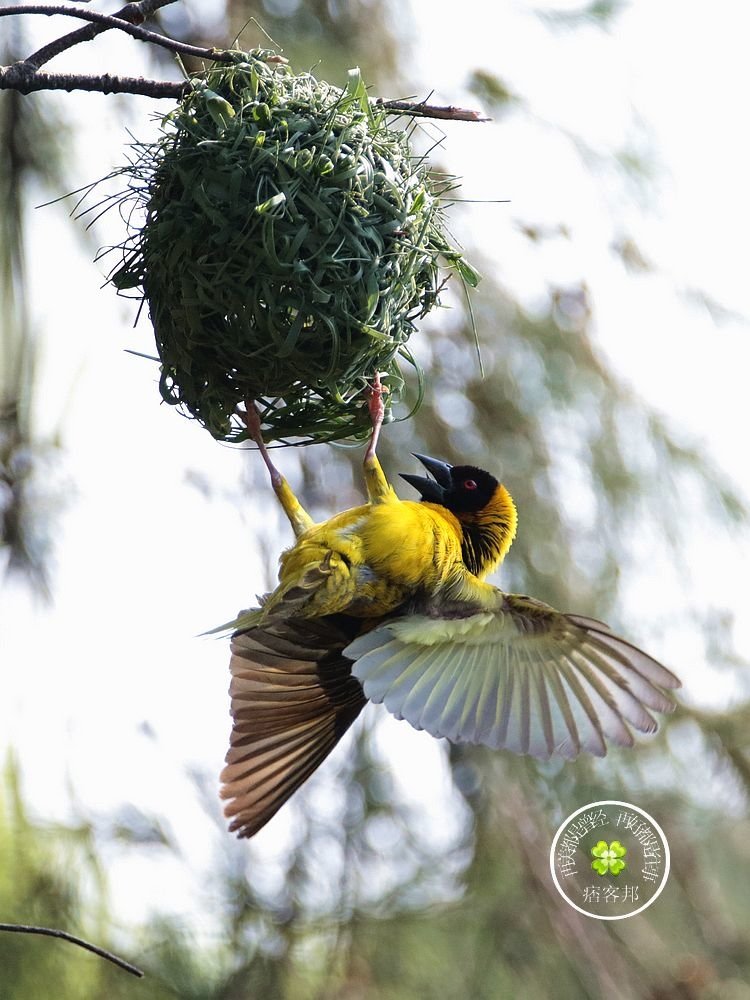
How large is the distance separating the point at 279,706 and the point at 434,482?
2.08 feet

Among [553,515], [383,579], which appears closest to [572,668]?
[383,579]

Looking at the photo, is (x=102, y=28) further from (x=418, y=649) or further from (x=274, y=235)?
(x=418, y=649)

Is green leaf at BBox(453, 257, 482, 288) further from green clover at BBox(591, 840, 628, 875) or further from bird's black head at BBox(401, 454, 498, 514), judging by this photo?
green clover at BBox(591, 840, 628, 875)

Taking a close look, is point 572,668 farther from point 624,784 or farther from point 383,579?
point 624,784

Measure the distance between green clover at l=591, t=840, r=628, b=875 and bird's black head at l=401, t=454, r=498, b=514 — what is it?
42.3 inches

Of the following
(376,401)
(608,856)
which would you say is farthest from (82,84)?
(608,856)

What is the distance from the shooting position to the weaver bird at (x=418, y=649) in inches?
92.5

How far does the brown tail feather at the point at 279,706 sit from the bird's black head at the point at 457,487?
A: 374mm

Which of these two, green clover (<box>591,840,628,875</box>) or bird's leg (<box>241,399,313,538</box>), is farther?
green clover (<box>591,840,628,875</box>)

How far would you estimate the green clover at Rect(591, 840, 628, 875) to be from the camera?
3.21 m

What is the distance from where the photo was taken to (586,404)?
3.16 metres

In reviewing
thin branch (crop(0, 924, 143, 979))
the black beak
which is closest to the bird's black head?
the black beak

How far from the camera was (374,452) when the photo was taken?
8.39 feet

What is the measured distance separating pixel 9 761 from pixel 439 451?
52.0 inches
